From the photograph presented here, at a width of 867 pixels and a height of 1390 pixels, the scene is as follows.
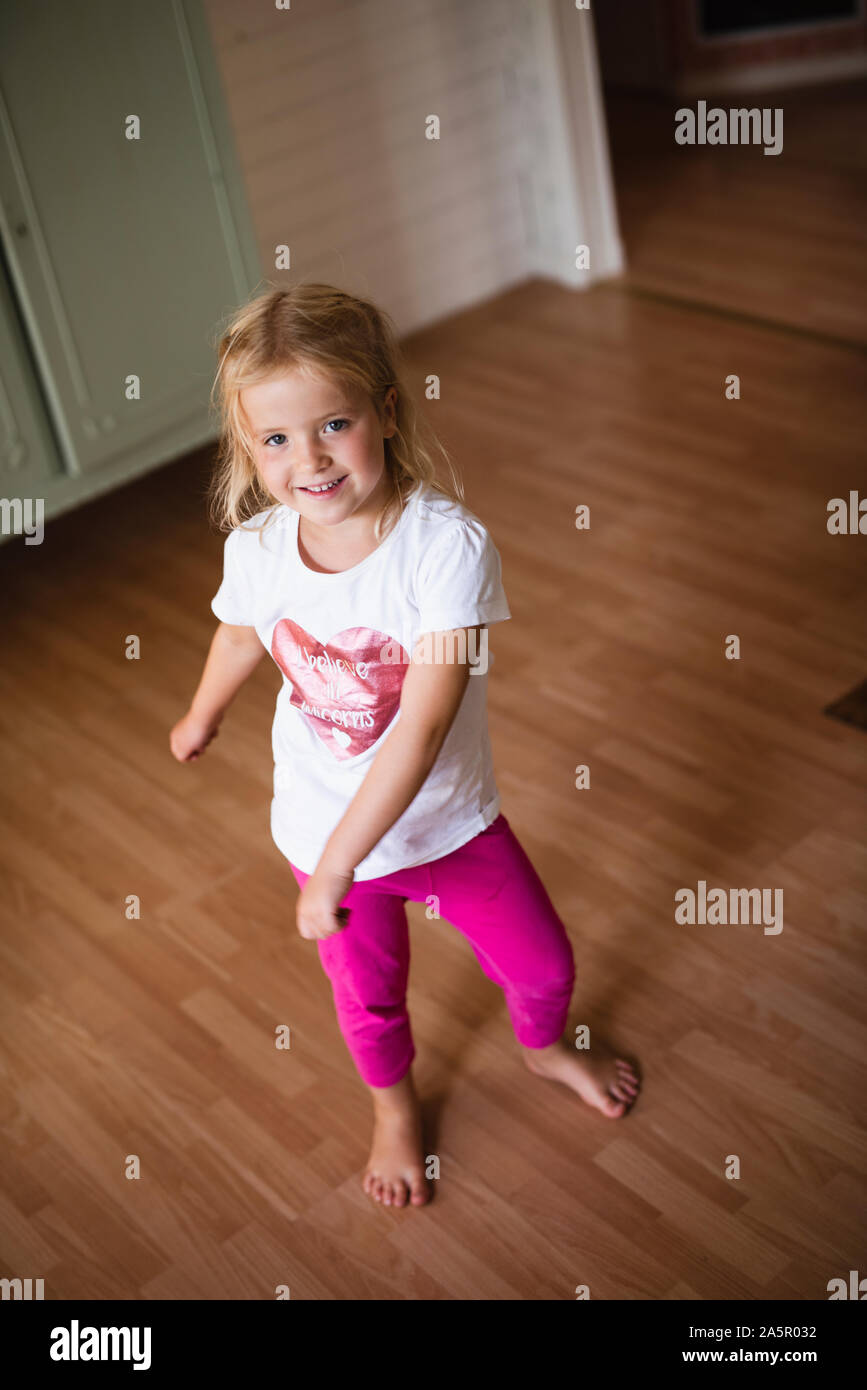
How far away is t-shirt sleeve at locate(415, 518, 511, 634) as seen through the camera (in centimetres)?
127

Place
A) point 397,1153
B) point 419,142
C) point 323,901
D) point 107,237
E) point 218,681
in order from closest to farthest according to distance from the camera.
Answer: point 323,901 → point 218,681 → point 397,1153 → point 107,237 → point 419,142

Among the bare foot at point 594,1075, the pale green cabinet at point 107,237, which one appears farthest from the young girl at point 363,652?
the pale green cabinet at point 107,237

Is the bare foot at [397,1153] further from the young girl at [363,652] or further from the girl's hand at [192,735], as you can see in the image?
the girl's hand at [192,735]

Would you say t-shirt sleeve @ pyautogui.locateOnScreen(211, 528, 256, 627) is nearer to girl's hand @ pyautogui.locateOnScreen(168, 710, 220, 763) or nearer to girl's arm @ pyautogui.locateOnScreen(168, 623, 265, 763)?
girl's arm @ pyautogui.locateOnScreen(168, 623, 265, 763)

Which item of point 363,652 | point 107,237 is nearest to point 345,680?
point 363,652

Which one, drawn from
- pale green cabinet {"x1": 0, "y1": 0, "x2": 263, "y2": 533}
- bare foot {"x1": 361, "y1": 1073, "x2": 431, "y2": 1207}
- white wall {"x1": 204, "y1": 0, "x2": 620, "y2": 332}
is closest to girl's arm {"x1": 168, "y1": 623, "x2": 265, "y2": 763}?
bare foot {"x1": 361, "y1": 1073, "x2": 431, "y2": 1207}

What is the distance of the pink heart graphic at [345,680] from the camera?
4.39 feet

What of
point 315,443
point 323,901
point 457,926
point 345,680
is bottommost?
point 457,926

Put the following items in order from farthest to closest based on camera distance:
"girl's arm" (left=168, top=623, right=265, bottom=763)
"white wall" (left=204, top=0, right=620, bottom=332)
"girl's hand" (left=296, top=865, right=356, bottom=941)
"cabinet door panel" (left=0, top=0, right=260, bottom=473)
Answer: "white wall" (left=204, top=0, right=620, bottom=332), "cabinet door panel" (left=0, top=0, right=260, bottom=473), "girl's arm" (left=168, top=623, right=265, bottom=763), "girl's hand" (left=296, top=865, right=356, bottom=941)

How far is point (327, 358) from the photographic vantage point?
1.22m

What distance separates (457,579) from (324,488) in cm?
14

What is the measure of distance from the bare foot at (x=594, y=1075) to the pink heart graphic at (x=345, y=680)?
0.56 m

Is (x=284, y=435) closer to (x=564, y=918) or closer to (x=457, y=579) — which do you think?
(x=457, y=579)
